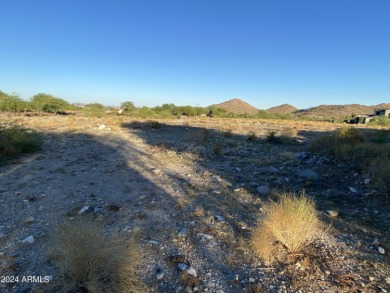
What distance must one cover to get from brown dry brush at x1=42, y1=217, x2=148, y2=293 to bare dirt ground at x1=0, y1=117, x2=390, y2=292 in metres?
0.29

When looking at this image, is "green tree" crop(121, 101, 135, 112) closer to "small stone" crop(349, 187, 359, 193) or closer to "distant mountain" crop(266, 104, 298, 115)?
"small stone" crop(349, 187, 359, 193)

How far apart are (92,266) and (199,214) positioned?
7.24 ft

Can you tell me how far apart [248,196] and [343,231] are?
1.88 meters

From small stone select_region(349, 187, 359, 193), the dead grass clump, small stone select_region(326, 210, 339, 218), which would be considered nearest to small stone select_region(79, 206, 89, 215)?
the dead grass clump

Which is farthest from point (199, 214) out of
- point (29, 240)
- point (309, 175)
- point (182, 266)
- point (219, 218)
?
point (309, 175)

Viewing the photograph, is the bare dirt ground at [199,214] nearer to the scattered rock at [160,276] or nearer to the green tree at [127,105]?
the scattered rock at [160,276]

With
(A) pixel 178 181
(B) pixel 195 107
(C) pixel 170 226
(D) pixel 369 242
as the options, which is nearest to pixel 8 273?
(C) pixel 170 226

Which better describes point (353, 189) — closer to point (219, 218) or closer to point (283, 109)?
point (219, 218)

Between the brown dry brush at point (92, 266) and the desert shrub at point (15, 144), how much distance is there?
267 inches

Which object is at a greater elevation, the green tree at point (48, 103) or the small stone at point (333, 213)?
the green tree at point (48, 103)

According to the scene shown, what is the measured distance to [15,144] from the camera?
9.03 m

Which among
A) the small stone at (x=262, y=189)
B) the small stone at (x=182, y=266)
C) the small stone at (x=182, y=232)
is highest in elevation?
the small stone at (x=262, y=189)

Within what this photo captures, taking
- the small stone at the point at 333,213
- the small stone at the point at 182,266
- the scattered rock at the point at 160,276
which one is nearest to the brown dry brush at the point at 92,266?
the scattered rock at the point at 160,276

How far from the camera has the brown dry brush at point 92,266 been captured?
99.5 inches
